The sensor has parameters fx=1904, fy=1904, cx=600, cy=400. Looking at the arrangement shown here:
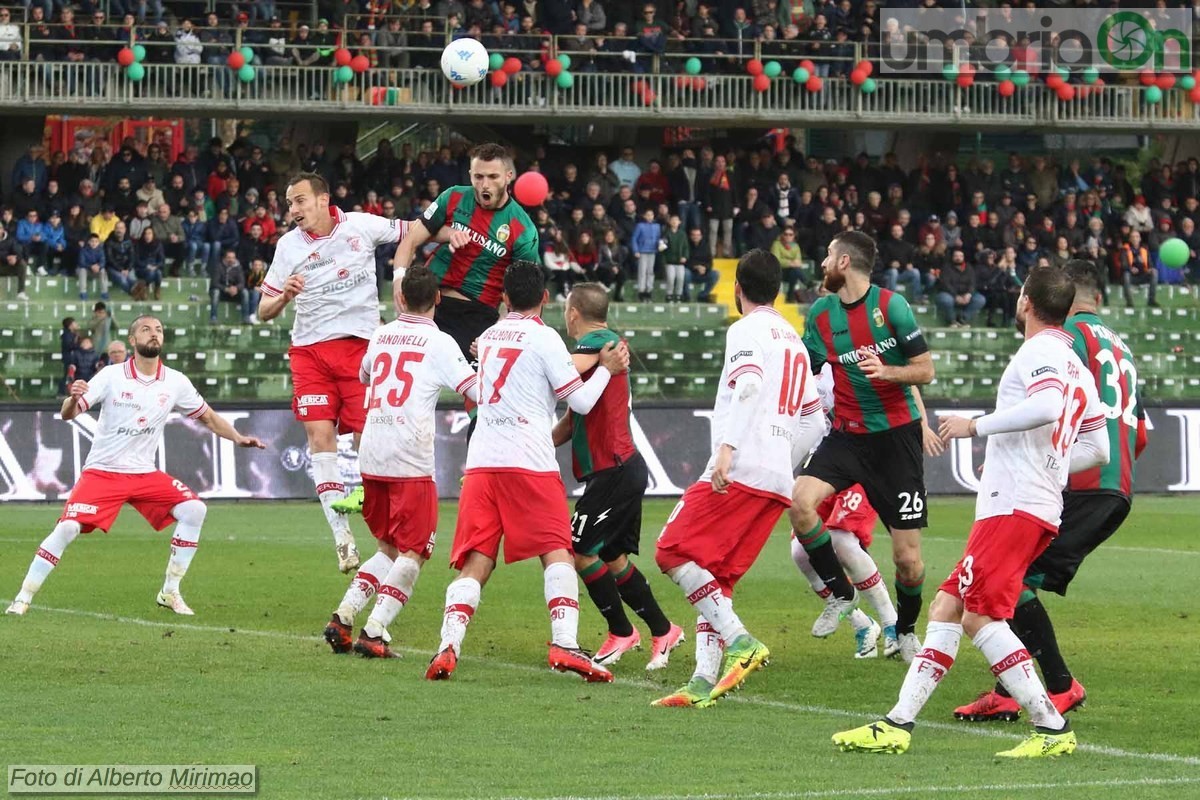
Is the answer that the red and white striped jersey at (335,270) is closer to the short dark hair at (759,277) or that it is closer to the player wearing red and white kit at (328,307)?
the player wearing red and white kit at (328,307)

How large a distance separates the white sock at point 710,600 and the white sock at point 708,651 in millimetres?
46

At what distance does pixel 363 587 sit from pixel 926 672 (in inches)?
160

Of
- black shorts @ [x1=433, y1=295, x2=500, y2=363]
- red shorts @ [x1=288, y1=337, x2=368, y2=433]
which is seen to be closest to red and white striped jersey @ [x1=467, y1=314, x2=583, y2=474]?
black shorts @ [x1=433, y1=295, x2=500, y2=363]

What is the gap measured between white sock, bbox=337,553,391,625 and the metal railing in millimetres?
24123

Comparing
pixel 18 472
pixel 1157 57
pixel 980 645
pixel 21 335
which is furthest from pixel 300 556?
pixel 1157 57

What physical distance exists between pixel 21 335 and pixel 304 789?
22.2m

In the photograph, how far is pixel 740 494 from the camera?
9141 mm

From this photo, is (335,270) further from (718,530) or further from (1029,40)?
(1029,40)

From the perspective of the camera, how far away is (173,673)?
32.5ft

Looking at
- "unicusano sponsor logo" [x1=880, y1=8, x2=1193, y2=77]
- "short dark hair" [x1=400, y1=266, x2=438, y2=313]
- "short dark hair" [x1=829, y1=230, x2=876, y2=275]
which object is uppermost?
"unicusano sponsor logo" [x1=880, y1=8, x2=1193, y2=77]

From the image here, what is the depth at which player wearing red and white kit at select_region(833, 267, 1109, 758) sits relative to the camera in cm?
772

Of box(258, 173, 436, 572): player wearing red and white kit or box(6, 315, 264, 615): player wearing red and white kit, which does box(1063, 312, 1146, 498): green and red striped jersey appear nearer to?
box(258, 173, 436, 572): player wearing red and white kit

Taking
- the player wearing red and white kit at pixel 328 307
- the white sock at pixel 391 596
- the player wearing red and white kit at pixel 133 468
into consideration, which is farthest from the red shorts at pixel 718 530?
the player wearing red and white kit at pixel 133 468

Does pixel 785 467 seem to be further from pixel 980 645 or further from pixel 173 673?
pixel 173 673
